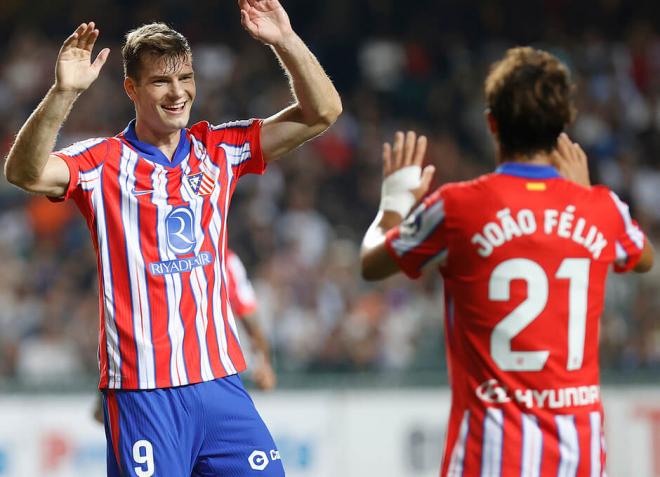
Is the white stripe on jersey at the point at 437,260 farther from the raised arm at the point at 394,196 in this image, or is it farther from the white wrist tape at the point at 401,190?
the white wrist tape at the point at 401,190

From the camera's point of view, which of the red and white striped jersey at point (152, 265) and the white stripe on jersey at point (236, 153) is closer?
the red and white striped jersey at point (152, 265)

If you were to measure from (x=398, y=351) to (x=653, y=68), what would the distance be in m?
5.68

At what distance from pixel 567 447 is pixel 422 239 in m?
0.80

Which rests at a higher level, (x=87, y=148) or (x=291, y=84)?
(x=291, y=84)

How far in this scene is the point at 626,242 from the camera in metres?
3.95

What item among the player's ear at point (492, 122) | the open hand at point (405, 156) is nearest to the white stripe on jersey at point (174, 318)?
the open hand at point (405, 156)

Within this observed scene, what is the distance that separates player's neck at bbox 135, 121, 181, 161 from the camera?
455cm

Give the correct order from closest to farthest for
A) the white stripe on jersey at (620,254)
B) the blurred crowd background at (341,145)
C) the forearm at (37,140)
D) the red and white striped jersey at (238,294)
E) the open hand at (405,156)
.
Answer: the white stripe on jersey at (620,254) < the forearm at (37,140) < the open hand at (405,156) < the red and white striped jersey at (238,294) < the blurred crowd background at (341,145)

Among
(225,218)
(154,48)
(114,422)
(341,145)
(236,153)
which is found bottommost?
(114,422)

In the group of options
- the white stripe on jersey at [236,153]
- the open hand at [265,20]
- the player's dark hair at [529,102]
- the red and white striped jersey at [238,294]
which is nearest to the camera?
the player's dark hair at [529,102]

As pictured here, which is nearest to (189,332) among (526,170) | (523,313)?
(523,313)

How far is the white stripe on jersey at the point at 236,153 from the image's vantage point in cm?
466

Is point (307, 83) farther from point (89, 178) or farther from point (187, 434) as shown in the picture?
point (187, 434)

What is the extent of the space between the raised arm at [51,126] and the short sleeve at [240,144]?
62 centimetres
